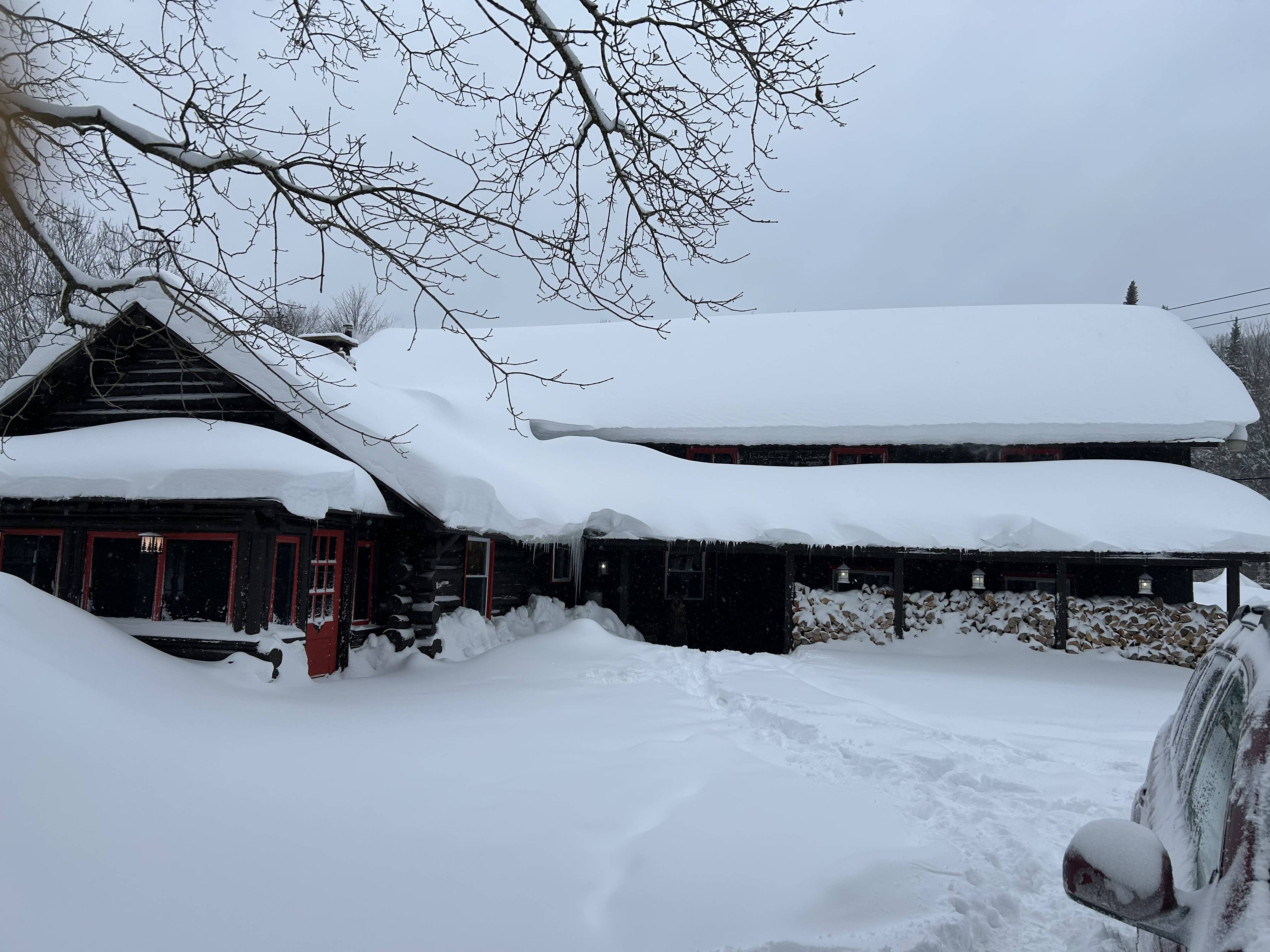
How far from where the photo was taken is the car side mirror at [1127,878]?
220cm

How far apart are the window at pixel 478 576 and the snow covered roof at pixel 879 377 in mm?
3927

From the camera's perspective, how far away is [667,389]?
20703 millimetres

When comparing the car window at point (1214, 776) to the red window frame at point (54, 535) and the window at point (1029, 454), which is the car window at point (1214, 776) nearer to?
the red window frame at point (54, 535)

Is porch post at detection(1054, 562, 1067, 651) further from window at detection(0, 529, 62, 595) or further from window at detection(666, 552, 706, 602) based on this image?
window at detection(0, 529, 62, 595)

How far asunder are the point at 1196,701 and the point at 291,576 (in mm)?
9889

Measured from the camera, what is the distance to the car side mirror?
86.7 inches

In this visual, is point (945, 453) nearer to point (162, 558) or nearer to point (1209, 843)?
point (162, 558)

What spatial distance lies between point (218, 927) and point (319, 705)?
5307mm

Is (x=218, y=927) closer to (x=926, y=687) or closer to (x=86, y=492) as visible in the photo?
(x=86, y=492)

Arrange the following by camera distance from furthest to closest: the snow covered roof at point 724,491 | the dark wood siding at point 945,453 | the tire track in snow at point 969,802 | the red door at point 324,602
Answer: the dark wood siding at point 945,453 < the snow covered roof at point 724,491 < the red door at point 324,602 < the tire track in snow at point 969,802

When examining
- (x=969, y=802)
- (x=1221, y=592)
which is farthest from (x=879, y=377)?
(x=1221, y=592)

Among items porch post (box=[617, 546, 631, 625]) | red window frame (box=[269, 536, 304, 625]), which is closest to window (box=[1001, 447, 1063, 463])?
porch post (box=[617, 546, 631, 625])

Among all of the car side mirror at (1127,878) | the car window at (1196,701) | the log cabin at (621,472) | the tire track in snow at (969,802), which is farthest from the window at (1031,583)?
the car side mirror at (1127,878)

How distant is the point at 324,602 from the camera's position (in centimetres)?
1150
